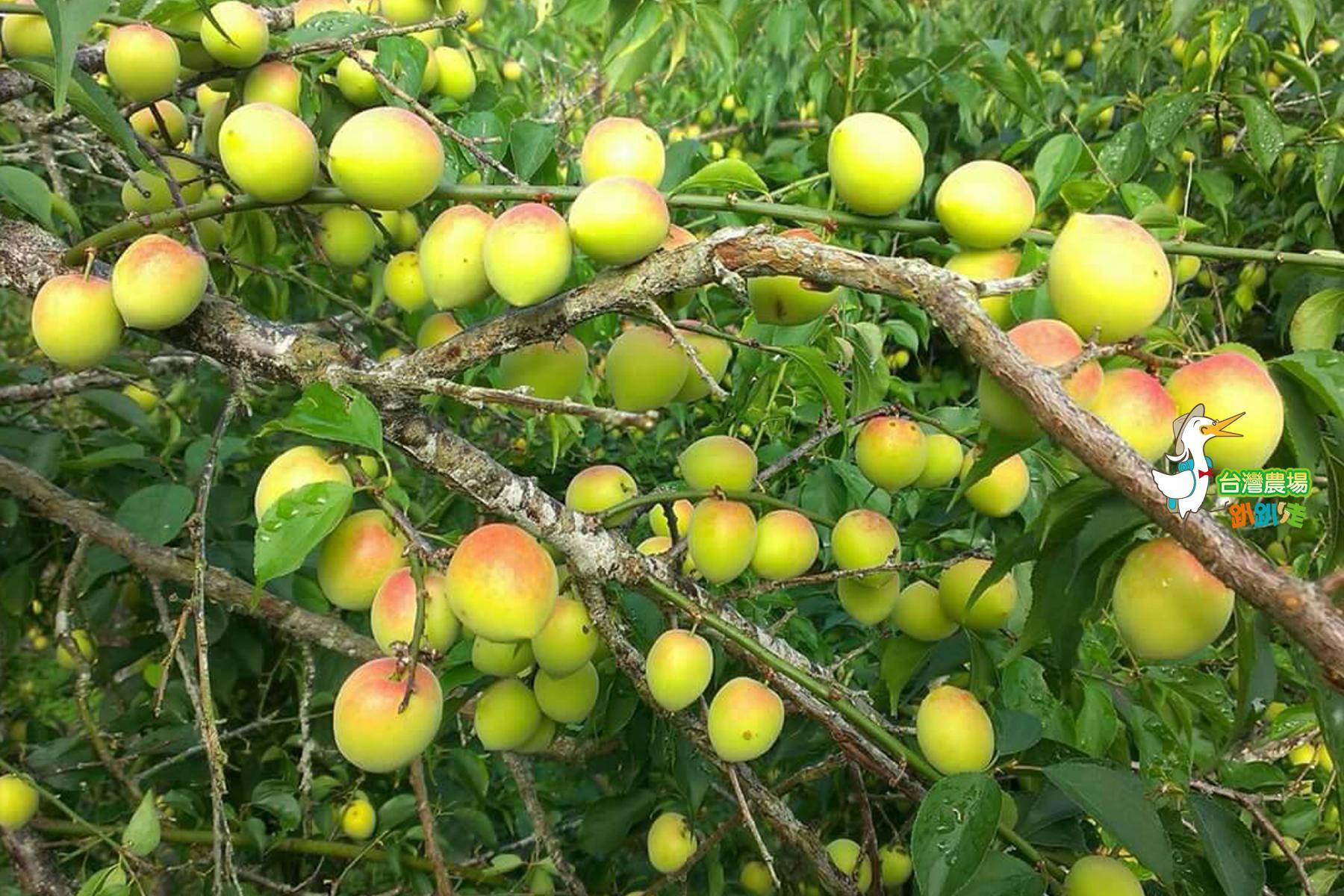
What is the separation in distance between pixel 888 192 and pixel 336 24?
67cm

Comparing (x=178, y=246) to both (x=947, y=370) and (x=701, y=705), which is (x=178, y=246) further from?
(x=947, y=370)

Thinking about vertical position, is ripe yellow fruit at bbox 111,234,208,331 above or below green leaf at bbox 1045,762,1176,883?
above

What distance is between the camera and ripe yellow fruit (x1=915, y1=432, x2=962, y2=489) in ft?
4.13

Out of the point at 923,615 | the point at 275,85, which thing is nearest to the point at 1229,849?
the point at 923,615

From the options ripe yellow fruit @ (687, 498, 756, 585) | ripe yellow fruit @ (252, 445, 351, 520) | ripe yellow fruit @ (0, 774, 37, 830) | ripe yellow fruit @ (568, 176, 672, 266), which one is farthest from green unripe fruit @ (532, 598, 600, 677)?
ripe yellow fruit @ (0, 774, 37, 830)

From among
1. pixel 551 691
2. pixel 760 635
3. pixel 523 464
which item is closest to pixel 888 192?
pixel 760 635

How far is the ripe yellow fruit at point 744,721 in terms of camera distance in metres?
1.00

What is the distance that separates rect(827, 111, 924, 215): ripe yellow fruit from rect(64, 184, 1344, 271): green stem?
20 millimetres

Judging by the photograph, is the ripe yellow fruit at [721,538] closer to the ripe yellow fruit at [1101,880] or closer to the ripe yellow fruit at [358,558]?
the ripe yellow fruit at [358,558]

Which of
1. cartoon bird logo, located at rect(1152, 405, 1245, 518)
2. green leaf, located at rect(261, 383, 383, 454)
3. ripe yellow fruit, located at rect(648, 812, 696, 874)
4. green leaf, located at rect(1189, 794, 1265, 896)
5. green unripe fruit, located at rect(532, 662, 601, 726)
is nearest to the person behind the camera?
cartoon bird logo, located at rect(1152, 405, 1245, 518)

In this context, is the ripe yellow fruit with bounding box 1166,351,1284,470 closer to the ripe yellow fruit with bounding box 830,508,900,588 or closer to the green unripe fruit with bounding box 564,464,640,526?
the ripe yellow fruit with bounding box 830,508,900,588

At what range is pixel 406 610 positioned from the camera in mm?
860

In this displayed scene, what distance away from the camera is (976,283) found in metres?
0.66

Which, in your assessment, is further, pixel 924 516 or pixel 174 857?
pixel 924 516
